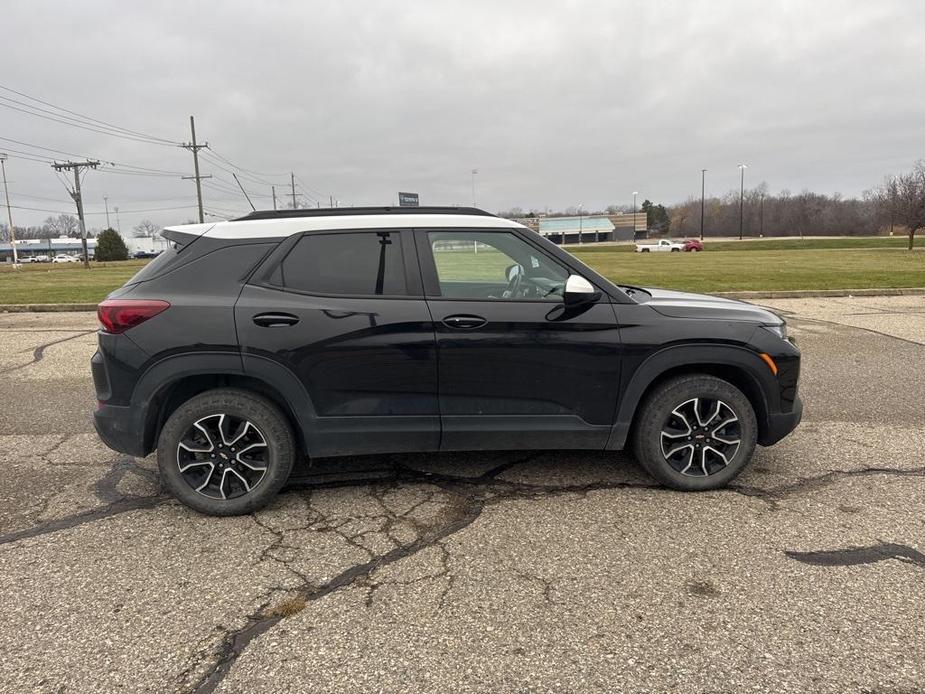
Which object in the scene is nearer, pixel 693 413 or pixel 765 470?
pixel 693 413

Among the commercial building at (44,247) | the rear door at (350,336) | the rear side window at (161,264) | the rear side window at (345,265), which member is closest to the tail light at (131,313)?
the rear side window at (161,264)

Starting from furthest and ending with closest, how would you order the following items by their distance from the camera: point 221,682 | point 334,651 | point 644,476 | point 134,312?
point 644,476
point 134,312
point 334,651
point 221,682

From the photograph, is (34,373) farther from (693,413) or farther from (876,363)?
(876,363)

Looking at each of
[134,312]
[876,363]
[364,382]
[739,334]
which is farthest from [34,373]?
Answer: [876,363]

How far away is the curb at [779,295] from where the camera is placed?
1373cm

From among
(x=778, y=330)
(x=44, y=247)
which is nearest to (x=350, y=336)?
(x=778, y=330)

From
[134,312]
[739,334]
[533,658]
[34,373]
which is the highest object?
[134,312]

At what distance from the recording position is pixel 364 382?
340cm

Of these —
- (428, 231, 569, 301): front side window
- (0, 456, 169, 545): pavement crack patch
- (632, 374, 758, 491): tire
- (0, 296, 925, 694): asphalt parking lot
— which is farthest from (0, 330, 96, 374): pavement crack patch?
(632, 374, 758, 491): tire

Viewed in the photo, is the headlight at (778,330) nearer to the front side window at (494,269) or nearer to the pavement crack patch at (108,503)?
the front side window at (494,269)

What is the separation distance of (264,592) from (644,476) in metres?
2.47

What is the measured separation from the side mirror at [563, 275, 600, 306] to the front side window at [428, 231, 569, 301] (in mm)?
103

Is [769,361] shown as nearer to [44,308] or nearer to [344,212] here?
[344,212]

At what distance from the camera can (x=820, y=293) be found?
569 inches
